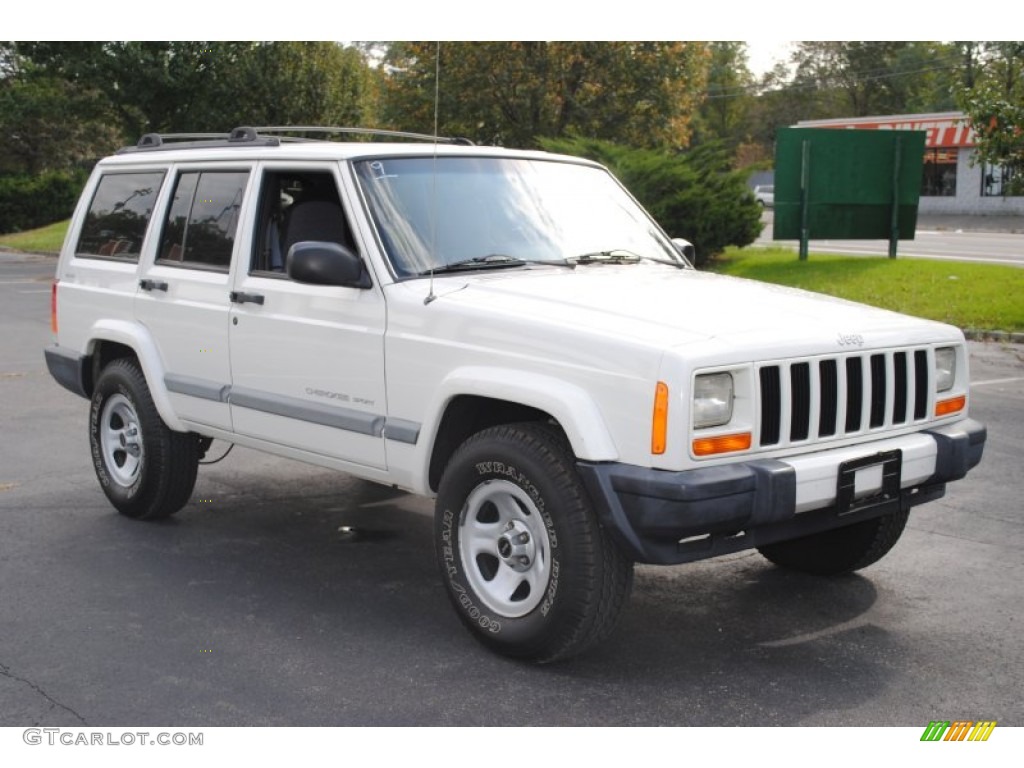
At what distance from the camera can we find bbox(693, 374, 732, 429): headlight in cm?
425

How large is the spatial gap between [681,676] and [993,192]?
51463mm

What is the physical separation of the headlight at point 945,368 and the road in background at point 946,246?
2005cm

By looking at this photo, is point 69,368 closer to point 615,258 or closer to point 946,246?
point 615,258

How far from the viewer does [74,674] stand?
457 centimetres

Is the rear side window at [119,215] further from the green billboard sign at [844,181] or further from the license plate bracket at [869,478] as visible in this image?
the green billboard sign at [844,181]

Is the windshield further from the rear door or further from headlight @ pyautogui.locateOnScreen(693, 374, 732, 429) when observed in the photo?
headlight @ pyautogui.locateOnScreen(693, 374, 732, 429)

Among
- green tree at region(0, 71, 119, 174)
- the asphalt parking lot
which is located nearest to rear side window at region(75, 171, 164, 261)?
the asphalt parking lot

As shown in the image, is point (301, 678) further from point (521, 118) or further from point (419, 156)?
point (521, 118)

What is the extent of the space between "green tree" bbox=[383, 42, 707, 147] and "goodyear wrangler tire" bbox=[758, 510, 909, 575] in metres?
26.2

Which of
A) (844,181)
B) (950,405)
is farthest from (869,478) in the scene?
(844,181)

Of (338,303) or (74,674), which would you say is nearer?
(74,674)

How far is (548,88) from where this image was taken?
3178 centimetres

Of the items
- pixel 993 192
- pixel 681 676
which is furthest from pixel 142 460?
pixel 993 192

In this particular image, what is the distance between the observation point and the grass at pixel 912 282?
1633cm
